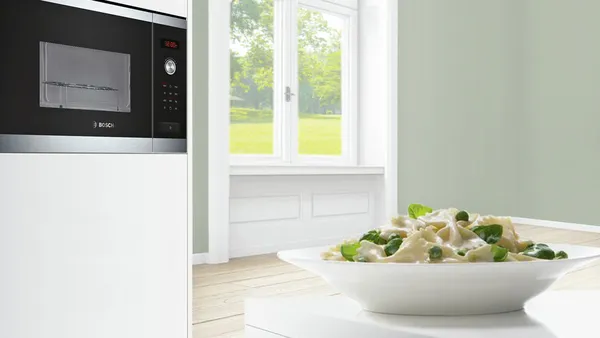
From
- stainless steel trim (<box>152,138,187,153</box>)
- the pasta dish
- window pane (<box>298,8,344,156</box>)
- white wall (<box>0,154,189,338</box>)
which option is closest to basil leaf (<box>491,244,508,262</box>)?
the pasta dish

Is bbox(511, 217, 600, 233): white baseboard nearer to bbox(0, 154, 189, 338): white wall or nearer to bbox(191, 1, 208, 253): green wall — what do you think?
bbox(191, 1, 208, 253): green wall

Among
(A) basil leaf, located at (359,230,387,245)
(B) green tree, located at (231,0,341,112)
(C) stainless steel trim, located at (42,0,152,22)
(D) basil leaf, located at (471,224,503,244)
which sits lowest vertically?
(A) basil leaf, located at (359,230,387,245)

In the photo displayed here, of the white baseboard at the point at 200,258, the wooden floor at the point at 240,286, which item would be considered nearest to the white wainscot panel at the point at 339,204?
the wooden floor at the point at 240,286

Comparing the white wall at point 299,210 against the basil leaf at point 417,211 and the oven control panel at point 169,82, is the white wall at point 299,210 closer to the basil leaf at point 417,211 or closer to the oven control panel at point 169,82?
the oven control panel at point 169,82

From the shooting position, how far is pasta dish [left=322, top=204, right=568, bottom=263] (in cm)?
46

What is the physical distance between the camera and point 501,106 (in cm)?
523

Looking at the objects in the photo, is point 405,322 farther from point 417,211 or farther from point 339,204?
point 339,204

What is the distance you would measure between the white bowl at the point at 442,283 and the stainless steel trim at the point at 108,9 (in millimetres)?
1246

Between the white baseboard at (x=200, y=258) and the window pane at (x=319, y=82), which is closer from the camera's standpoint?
the white baseboard at (x=200, y=258)

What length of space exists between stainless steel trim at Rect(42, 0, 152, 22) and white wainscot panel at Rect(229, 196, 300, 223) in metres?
2.31

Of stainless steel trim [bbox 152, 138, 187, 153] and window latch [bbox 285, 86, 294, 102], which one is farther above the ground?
window latch [bbox 285, 86, 294, 102]

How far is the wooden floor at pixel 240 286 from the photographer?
89.1 inches

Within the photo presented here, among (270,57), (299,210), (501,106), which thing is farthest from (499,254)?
(501,106)

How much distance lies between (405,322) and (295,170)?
3686 mm
